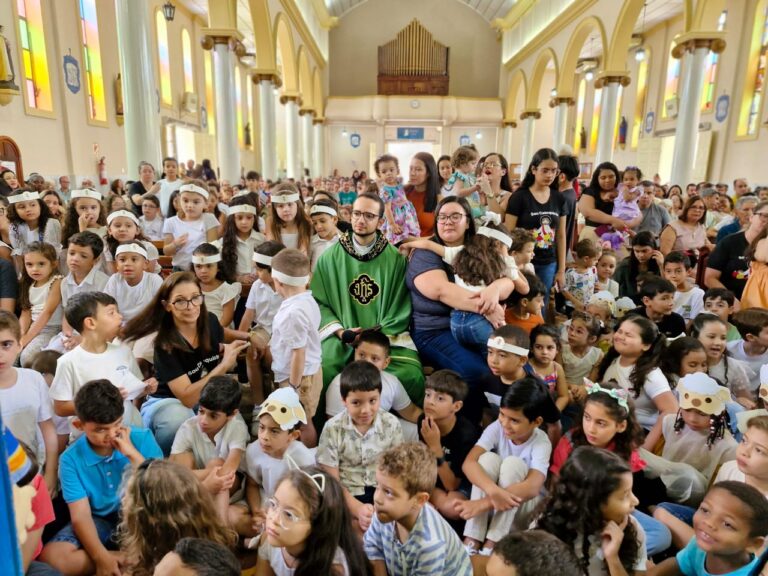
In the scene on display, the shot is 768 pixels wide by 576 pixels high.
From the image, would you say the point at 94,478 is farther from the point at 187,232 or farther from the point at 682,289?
the point at 682,289

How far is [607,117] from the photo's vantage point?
12367 mm

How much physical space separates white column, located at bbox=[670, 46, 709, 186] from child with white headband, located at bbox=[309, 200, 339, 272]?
8.04 meters

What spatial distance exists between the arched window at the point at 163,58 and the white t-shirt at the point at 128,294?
1247 centimetres

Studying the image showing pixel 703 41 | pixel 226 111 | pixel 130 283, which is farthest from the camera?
pixel 226 111

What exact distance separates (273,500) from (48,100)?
34.6ft

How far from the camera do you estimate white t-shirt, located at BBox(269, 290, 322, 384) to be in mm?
2666

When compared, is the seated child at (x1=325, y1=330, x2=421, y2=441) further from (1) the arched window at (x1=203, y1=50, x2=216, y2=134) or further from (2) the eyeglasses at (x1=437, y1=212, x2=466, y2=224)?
(1) the arched window at (x1=203, y1=50, x2=216, y2=134)

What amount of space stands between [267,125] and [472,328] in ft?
34.2

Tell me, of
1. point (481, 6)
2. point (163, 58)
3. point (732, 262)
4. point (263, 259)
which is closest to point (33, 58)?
point (163, 58)

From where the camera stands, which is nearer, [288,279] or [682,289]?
[288,279]

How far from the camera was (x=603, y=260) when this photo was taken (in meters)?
4.53

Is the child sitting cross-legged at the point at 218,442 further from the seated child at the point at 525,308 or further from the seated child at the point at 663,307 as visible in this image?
the seated child at the point at 663,307

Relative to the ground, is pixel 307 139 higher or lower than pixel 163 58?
lower

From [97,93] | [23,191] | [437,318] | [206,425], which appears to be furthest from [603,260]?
[97,93]
